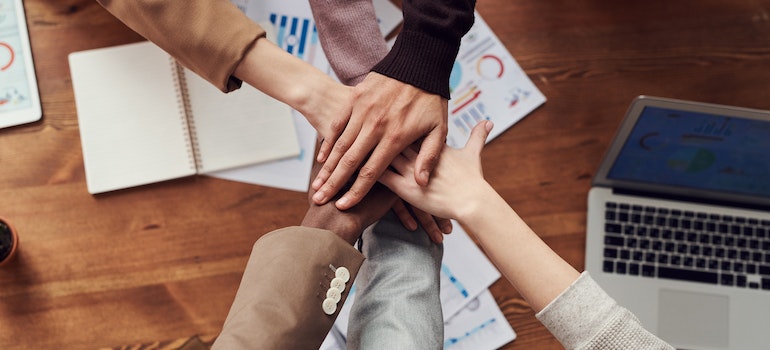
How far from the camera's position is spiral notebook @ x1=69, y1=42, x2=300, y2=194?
3.81 ft

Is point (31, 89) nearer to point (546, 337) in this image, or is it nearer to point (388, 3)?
point (388, 3)

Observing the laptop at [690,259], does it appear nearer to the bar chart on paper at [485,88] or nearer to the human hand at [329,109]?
the bar chart on paper at [485,88]

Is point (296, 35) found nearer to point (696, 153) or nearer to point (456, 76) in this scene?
point (456, 76)

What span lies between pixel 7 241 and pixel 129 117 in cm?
27

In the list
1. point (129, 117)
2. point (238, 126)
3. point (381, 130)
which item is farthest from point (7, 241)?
point (381, 130)

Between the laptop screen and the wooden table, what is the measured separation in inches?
5.7

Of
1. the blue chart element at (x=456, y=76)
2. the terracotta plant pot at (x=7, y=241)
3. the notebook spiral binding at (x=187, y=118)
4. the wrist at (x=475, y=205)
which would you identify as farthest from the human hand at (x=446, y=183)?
the terracotta plant pot at (x=7, y=241)

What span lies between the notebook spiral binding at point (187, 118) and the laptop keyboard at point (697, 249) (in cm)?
69

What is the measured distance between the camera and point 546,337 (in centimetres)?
115

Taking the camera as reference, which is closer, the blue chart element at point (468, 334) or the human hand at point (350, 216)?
the human hand at point (350, 216)

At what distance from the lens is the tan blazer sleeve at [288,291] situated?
30.5 inches

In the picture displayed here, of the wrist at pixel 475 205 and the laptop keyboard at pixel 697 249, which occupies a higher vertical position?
A: the wrist at pixel 475 205

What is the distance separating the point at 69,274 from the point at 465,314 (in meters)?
0.65

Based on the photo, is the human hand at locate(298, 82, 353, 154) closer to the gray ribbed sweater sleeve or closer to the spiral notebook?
the spiral notebook
